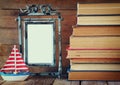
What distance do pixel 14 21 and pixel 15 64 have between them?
240 mm

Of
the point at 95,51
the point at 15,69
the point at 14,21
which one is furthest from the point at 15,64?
the point at 95,51

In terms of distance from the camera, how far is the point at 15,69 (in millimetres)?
1177

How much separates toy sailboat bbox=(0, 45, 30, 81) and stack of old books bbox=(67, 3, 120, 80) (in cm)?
20

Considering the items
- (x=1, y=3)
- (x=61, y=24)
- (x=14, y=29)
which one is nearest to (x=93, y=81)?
(x=61, y=24)

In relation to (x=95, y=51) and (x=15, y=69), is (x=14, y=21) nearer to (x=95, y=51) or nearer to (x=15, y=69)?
(x=15, y=69)

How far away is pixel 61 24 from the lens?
1308 mm

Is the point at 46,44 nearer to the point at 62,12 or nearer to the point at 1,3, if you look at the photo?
the point at 62,12

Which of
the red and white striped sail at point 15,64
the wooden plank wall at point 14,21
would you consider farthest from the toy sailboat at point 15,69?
the wooden plank wall at point 14,21

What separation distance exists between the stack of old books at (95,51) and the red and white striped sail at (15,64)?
208mm

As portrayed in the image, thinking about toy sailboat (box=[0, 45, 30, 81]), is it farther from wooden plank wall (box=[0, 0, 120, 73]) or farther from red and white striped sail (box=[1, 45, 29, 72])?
wooden plank wall (box=[0, 0, 120, 73])

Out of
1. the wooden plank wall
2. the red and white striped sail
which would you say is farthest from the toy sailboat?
the wooden plank wall

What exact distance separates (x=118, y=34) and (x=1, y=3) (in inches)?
22.6

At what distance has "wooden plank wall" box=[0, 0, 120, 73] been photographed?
130 centimetres

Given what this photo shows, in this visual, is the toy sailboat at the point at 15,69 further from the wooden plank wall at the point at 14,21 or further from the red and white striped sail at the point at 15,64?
the wooden plank wall at the point at 14,21
